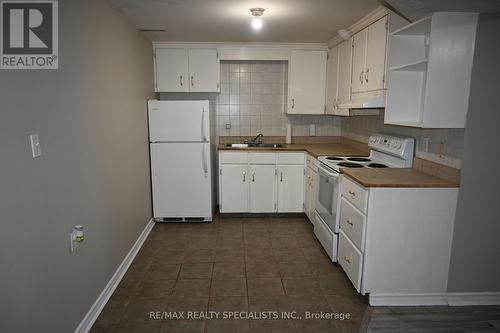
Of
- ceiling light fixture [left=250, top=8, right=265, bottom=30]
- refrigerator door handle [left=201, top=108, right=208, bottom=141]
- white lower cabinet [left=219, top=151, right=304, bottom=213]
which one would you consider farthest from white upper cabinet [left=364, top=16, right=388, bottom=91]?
refrigerator door handle [left=201, top=108, right=208, bottom=141]

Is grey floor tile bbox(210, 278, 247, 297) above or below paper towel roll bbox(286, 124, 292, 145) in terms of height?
below

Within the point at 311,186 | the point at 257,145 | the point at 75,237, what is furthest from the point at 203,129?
the point at 75,237

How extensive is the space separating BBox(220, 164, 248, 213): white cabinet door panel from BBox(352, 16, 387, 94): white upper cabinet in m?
1.68

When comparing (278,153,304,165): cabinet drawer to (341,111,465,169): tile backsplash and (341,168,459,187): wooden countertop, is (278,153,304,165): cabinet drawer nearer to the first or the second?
(341,111,465,169): tile backsplash

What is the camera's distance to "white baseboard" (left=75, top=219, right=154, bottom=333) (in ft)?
7.04

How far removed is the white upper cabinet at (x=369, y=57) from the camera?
2.85 metres

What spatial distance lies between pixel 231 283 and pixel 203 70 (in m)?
2.73

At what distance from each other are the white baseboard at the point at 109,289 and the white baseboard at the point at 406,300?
6.46 feet

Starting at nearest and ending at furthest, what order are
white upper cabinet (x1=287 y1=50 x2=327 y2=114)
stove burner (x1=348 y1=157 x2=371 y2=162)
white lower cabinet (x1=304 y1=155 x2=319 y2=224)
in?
stove burner (x1=348 y1=157 x2=371 y2=162) < white lower cabinet (x1=304 y1=155 x2=319 y2=224) < white upper cabinet (x1=287 y1=50 x2=327 y2=114)

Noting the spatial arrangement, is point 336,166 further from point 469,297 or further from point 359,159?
point 469,297

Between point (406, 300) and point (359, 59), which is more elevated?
point (359, 59)

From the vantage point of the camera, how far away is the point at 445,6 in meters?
2.04

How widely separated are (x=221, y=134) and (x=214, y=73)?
2.87 ft

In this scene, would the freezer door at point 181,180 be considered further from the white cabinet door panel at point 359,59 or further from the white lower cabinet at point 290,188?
the white cabinet door panel at point 359,59
